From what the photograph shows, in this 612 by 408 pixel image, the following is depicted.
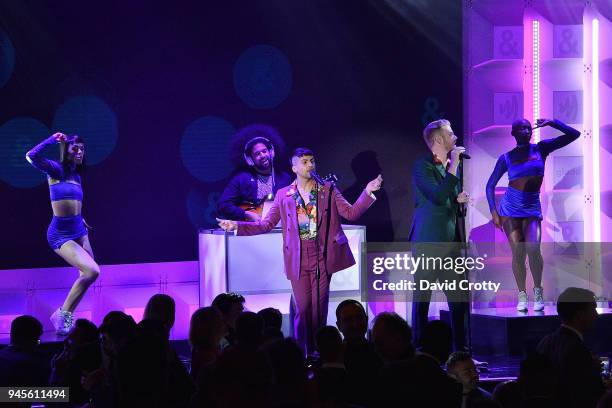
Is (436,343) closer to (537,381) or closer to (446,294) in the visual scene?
(537,381)

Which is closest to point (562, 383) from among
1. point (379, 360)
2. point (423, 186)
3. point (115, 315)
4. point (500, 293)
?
point (379, 360)

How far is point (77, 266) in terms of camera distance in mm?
7066

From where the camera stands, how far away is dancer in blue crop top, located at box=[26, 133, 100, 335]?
6977 millimetres

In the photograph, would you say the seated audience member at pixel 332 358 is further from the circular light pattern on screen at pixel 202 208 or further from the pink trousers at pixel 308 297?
the circular light pattern on screen at pixel 202 208

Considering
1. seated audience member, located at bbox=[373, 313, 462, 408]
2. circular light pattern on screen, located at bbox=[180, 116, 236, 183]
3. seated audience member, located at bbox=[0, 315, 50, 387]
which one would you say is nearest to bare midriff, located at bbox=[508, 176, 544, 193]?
circular light pattern on screen, located at bbox=[180, 116, 236, 183]

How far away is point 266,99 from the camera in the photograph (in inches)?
335

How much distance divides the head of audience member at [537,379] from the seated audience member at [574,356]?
346mm

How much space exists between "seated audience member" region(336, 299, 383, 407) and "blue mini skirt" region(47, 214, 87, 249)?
3684 millimetres

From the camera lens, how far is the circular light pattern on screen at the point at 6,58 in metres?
7.57

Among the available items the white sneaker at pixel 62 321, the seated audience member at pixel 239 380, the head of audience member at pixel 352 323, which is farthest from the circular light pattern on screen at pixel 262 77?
the seated audience member at pixel 239 380

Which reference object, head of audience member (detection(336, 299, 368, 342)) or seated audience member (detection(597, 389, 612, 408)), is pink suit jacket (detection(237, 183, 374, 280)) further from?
seated audience member (detection(597, 389, 612, 408))

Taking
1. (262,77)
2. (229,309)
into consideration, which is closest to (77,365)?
(229,309)

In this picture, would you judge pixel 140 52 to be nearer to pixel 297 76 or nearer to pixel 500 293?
pixel 297 76

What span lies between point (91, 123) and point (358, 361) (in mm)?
5026
